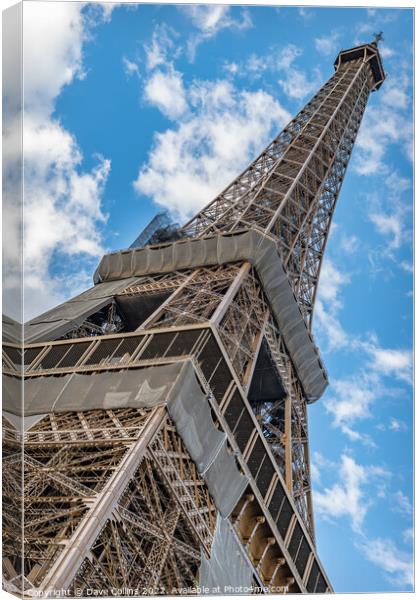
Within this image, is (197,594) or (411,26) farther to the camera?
(411,26)

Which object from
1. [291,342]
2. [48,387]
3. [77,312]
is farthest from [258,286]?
[48,387]

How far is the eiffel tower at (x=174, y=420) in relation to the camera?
17.9m

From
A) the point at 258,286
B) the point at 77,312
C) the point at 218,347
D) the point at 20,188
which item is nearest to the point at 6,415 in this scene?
the point at 20,188

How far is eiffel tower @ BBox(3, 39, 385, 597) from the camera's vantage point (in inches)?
705

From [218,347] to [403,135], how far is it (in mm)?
8692

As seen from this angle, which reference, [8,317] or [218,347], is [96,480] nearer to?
[8,317]

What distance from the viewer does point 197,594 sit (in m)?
19.4

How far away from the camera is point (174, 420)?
2230 centimetres

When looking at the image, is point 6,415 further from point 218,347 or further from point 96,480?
point 218,347

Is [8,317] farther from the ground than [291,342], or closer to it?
closer to it

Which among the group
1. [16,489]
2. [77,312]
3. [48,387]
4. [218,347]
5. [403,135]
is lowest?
[16,489]

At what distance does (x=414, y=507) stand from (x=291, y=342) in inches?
678

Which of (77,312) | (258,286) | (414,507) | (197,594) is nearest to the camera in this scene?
(197,594)

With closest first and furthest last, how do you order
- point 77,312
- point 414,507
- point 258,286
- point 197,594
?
point 197,594 < point 414,507 < point 77,312 < point 258,286
